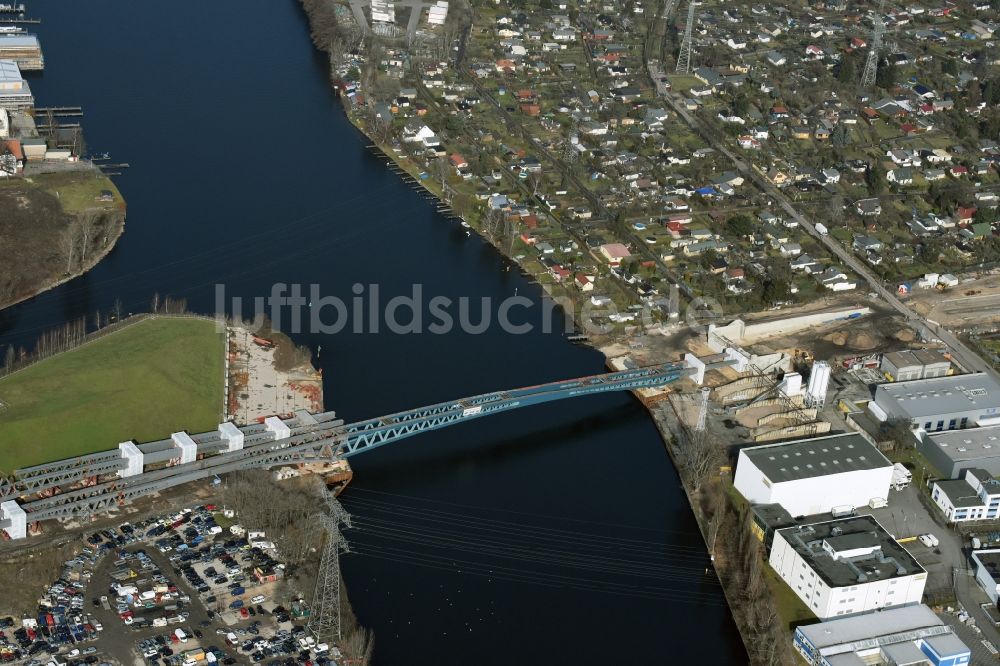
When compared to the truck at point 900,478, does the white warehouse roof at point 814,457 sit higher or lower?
higher

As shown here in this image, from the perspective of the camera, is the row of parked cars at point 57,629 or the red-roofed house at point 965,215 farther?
the red-roofed house at point 965,215

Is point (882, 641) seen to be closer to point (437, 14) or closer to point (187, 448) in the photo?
point (187, 448)

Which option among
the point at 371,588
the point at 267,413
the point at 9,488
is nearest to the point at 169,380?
the point at 267,413

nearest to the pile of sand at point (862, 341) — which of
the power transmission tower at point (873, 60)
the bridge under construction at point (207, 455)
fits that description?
the bridge under construction at point (207, 455)

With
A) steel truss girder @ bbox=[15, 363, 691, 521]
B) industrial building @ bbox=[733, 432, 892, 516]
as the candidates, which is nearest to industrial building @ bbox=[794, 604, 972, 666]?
industrial building @ bbox=[733, 432, 892, 516]

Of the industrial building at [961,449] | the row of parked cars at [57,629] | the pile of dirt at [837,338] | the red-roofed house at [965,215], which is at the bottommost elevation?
the row of parked cars at [57,629]

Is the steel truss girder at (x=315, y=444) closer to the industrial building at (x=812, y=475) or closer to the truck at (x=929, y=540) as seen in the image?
the industrial building at (x=812, y=475)

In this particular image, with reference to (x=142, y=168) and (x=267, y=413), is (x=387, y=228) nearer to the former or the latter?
(x=142, y=168)

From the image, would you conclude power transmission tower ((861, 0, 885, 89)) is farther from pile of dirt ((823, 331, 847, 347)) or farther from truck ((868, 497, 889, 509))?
truck ((868, 497, 889, 509))
